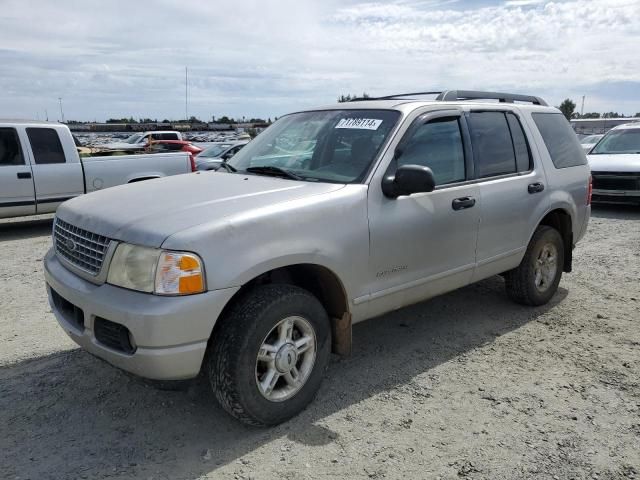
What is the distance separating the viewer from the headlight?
274cm

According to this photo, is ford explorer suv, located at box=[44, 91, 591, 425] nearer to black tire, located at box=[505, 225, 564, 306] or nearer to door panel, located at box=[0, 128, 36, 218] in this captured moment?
black tire, located at box=[505, 225, 564, 306]

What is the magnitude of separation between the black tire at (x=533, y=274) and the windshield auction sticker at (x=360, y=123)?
6.63 ft

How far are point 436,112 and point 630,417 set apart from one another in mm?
2398

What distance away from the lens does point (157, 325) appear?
8.86 feet

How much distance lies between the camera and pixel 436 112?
4.16 metres

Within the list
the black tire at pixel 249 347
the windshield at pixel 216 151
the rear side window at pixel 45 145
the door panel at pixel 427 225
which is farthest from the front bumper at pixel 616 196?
the windshield at pixel 216 151

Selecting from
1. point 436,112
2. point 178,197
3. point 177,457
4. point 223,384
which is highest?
point 436,112

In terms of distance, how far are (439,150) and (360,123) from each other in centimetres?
64

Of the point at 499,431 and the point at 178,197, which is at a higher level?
the point at 178,197

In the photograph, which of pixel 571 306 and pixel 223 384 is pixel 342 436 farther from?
pixel 571 306

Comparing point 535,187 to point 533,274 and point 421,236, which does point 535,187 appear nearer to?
point 533,274

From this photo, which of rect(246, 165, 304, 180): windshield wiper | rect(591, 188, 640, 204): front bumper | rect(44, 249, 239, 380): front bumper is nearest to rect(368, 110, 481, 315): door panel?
rect(246, 165, 304, 180): windshield wiper

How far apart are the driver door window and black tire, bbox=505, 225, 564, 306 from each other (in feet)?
4.19

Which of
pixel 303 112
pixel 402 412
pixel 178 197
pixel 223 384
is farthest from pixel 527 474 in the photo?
pixel 303 112
